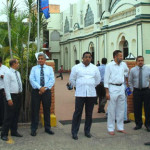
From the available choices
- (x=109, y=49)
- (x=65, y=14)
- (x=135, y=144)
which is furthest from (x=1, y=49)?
(x=65, y=14)

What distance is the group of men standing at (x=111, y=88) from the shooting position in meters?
6.54

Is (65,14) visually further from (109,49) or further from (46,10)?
(46,10)

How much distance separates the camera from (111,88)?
6910mm

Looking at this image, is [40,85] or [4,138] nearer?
[4,138]

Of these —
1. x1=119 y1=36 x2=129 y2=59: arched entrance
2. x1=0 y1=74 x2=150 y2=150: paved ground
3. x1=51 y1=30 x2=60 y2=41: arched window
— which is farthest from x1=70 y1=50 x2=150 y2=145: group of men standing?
x1=51 y1=30 x2=60 y2=41: arched window

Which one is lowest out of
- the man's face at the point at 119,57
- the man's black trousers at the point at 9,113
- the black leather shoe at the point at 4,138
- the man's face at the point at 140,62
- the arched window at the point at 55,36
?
the black leather shoe at the point at 4,138

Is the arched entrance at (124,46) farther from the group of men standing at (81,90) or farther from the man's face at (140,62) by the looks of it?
the group of men standing at (81,90)

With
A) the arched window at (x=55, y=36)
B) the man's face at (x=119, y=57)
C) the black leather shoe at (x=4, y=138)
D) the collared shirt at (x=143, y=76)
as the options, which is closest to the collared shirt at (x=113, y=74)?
the man's face at (x=119, y=57)

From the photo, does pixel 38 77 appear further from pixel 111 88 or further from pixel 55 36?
pixel 55 36

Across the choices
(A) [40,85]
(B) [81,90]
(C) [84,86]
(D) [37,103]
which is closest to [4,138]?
(D) [37,103]

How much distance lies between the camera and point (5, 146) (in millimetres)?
5957

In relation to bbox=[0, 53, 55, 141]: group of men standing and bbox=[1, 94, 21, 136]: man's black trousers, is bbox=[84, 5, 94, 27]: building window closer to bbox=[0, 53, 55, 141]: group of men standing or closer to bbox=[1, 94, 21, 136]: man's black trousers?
bbox=[0, 53, 55, 141]: group of men standing

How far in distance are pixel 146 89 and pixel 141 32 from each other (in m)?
15.4

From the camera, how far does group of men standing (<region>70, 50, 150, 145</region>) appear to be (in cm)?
654
